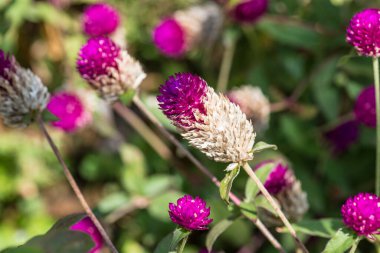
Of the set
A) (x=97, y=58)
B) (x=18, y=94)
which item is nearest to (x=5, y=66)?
(x=18, y=94)

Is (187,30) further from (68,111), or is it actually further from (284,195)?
(284,195)

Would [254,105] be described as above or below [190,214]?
below

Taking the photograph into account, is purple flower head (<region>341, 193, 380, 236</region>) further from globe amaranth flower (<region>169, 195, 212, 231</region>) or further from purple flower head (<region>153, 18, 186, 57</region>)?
purple flower head (<region>153, 18, 186, 57</region>)

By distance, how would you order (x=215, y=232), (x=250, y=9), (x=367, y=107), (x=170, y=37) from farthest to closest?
(x=170, y=37), (x=250, y=9), (x=367, y=107), (x=215, y=232)

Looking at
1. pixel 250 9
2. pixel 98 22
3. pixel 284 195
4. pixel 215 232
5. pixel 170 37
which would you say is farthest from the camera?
pixel 170 37

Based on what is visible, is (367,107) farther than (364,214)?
Yes

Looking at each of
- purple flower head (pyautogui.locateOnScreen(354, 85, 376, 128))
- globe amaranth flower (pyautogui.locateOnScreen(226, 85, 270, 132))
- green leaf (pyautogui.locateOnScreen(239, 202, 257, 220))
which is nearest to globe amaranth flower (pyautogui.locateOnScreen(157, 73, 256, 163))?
green leaf (pyautogui.locateOnScreen(239, 202, 257, 220))
